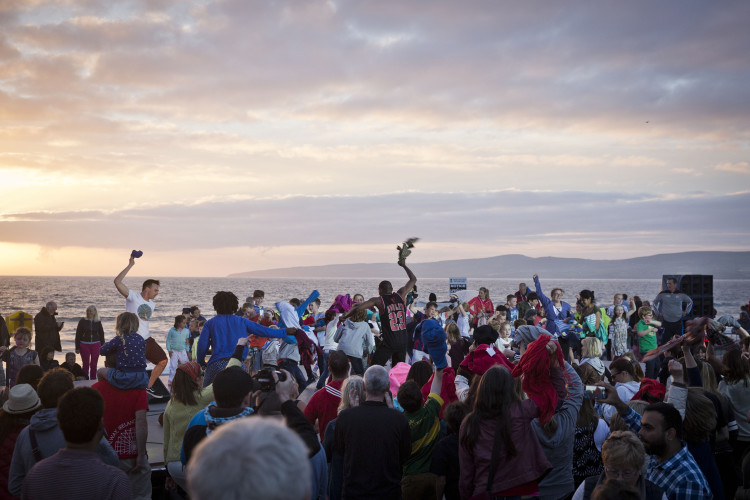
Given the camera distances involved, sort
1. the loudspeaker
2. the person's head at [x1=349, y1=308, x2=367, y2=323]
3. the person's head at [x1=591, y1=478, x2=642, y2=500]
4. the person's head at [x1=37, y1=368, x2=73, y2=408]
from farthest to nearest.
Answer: the loudspeaker → the person's head at [x1=349, y1=308, x2=367, y2=323] → the person's head at [x1=37, y1=368, x2=73, y2=408] → the person's head at [x1=591, y1=478, x2=642, y2=500]

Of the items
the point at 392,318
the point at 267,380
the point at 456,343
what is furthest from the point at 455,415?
the point at 392,318

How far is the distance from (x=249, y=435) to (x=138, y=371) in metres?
4.25

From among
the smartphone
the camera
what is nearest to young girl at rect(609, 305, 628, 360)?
the smartphone

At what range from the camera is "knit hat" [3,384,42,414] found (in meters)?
4.27

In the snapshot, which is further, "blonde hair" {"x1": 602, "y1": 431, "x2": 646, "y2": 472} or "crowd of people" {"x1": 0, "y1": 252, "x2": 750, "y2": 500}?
"blonde hair" {"x1": 602, "y1": 431, "x2": 646, "y2": 472}

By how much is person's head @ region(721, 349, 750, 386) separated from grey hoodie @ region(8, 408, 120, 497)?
18.1ft

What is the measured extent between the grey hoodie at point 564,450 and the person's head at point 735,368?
7.61 feet

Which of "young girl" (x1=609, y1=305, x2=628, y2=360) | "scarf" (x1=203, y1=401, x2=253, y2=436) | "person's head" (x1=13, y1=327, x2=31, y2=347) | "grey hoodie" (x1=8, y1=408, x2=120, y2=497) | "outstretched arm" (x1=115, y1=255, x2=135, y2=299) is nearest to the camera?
"scarf" (x1=203, y1=401, x2=253, y2=436)

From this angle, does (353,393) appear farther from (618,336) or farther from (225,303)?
(618,336)

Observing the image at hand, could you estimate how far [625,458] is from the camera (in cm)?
339

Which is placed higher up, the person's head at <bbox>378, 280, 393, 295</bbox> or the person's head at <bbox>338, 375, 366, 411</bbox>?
the person's head at <bbox>378, 280, 393, 295</bbox>

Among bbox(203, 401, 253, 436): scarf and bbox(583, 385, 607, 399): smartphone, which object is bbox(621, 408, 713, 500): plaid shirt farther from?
bbox(203, 401, 253, 436): scarf

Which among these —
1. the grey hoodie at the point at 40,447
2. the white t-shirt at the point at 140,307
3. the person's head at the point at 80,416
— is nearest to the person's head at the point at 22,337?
the white t-shirt at the point at 140,307

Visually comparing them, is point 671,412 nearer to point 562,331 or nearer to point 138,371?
point 138,371
